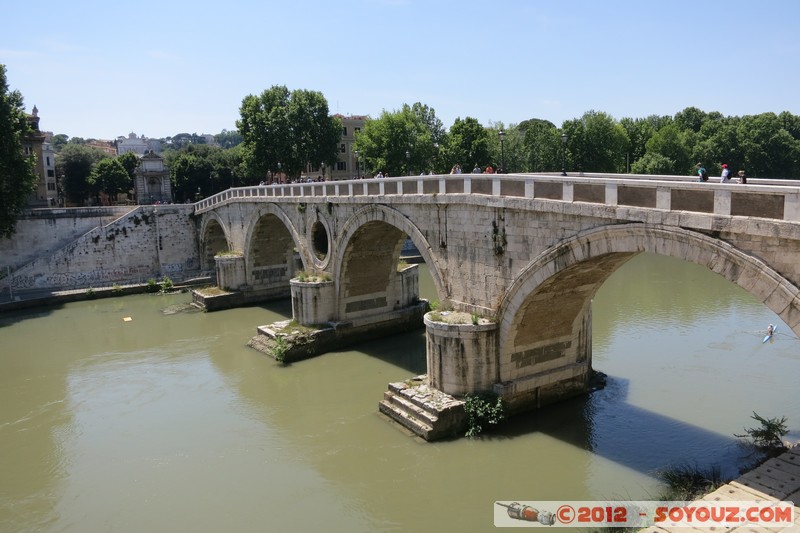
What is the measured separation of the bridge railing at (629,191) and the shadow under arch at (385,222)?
21.8 inches

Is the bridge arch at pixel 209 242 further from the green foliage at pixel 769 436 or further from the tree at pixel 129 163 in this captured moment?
the green foliage at pixel 769 436

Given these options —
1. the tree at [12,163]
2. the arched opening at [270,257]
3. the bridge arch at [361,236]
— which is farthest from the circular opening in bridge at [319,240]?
the tree at [12,163]

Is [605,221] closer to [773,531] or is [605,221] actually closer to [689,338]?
[773,531]

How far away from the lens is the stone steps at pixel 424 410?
12.2m

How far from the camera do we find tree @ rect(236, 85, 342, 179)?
4041 cm

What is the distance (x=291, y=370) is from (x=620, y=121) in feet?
149

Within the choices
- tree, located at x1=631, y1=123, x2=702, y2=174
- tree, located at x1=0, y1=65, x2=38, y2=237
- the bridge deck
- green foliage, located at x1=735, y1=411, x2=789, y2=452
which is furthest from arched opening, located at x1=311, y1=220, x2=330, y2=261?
tree, located at x1=631, y1=123, x2=702, y2=174

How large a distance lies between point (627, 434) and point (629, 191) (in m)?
5.17

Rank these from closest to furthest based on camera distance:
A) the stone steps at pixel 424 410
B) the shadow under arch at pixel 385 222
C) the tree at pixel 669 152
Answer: the stone steps at pixel 424 410 < the shadow under arch at pixel 385 222 < the tree at pixel 669 152

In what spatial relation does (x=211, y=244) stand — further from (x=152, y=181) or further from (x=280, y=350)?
(x=152, y=181)

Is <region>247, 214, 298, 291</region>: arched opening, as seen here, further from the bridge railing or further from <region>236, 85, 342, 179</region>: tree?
<region>236, 85, 342, 179</region>: tree

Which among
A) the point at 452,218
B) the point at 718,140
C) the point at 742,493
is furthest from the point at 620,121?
the point at 742,493

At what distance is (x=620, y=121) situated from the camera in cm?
5350

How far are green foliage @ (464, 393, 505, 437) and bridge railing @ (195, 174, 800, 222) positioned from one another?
→ 4300 mm
